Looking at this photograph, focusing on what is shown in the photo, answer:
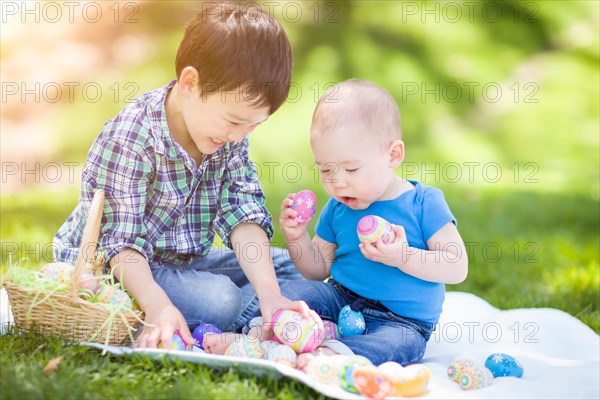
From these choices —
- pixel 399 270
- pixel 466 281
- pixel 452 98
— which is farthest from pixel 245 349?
pixel 452 98

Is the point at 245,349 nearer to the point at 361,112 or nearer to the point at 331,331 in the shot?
the point at 331,331

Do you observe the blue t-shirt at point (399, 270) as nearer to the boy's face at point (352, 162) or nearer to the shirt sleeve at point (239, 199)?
the boy's face at point (352, 162)

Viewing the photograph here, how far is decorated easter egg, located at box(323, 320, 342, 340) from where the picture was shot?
2518 millimetres

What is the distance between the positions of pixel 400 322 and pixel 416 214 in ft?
1.24

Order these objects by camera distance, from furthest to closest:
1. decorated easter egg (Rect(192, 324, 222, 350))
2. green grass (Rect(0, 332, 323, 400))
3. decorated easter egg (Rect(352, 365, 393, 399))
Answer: decorated easter egg (Rect(192, 324, 222, 350)) → decorated easter egg (Rect(352, 365, 393, 399)) → green grass (Rect(0, 332, 323, 400))

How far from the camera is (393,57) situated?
27.8ft

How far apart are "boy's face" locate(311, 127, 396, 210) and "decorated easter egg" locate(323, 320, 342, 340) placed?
1.47ft

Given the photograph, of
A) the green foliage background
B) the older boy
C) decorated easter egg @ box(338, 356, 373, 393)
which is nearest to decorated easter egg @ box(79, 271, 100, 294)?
the older boy

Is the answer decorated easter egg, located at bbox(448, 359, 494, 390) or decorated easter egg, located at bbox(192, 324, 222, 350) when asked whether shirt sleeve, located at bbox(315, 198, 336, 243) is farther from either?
decorated easter egg, located at bbox(448, 359, 494, 390)

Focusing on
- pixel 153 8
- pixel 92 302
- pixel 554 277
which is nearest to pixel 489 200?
pixel 554 277

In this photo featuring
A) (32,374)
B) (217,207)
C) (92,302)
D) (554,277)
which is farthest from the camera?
(554,277)

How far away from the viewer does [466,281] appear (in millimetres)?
3750

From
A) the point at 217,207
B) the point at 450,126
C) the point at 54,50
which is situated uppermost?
the point at 54,50

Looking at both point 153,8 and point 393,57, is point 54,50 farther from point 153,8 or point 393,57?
point 393,57
